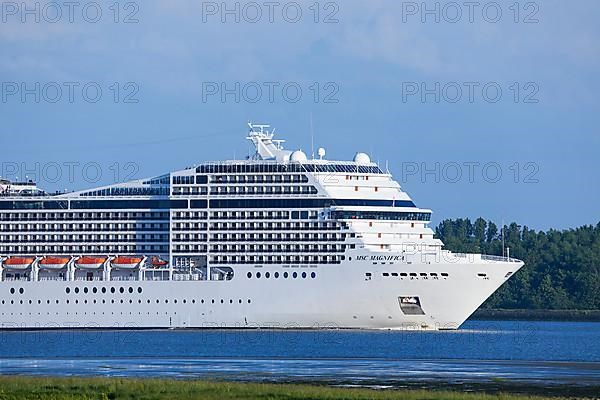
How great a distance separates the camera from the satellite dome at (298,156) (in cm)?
9594

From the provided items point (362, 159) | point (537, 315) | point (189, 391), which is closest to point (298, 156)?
point (362, 159)

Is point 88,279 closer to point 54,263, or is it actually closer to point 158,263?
point 54,263

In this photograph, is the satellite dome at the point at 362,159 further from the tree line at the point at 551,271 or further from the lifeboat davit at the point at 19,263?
the tree line at the point at 551,271

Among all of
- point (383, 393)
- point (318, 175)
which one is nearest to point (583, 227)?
point (318, 175)

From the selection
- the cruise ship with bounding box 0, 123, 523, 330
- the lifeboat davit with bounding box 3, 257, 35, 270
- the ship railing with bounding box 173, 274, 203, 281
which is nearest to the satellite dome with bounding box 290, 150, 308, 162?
the cruise ship with bounding box 0, 123, 523, 330

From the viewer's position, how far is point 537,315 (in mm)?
150625

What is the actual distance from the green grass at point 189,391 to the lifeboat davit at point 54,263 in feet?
144

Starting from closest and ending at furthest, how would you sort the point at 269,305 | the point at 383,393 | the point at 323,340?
the point at 383,393
the point at 323,340
the point at 269,305

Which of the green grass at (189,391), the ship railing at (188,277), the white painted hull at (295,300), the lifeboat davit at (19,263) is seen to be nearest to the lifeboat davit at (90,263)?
the white painted hull at (295,300)

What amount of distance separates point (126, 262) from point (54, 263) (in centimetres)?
514

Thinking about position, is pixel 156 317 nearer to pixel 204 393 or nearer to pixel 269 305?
pixel 269 305

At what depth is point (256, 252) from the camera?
95438 millimetres

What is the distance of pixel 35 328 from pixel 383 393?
5008 cm

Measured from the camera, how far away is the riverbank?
148500 millimetres
